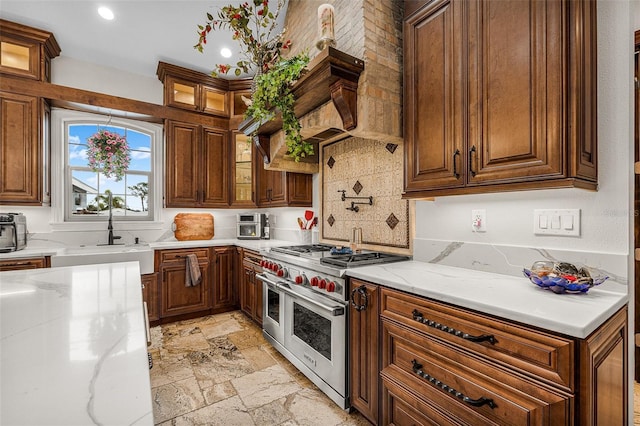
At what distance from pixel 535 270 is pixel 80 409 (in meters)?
1.65

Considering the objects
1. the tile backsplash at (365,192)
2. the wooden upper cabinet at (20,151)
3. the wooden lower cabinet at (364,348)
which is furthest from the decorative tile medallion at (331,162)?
the wooden upper cabinet at (20,151)

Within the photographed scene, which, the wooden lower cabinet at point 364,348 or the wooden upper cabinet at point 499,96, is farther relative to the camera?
the wooden lower cabinet at point 364,348

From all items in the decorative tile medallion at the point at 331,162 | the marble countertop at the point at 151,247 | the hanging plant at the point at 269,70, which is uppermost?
the hanging plant at the point at 269,70

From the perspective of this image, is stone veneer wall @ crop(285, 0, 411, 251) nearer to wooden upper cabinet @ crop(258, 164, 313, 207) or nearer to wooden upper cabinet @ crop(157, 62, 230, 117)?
wooden upper cabinet @ crop(258, 164, 313, 207)

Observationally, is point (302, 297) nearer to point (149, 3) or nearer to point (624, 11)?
point (624, 11)

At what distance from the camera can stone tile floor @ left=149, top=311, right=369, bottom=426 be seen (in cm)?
190

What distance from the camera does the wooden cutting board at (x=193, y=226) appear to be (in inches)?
160

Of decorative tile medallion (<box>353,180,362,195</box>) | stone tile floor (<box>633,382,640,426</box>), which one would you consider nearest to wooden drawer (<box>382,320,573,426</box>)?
decorative tile medallion (<box>353,180,362,195</box>)

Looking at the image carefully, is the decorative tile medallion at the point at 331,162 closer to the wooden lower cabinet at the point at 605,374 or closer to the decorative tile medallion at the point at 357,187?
the decorative tile medallion at the point at 357,187

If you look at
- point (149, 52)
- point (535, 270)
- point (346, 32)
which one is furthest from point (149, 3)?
point (535, 270)

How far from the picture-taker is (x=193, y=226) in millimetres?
4137

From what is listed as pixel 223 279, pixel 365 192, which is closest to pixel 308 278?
→ pixel 365 192

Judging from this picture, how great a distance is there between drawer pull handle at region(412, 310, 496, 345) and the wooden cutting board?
342 cm

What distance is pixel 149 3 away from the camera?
282cm
